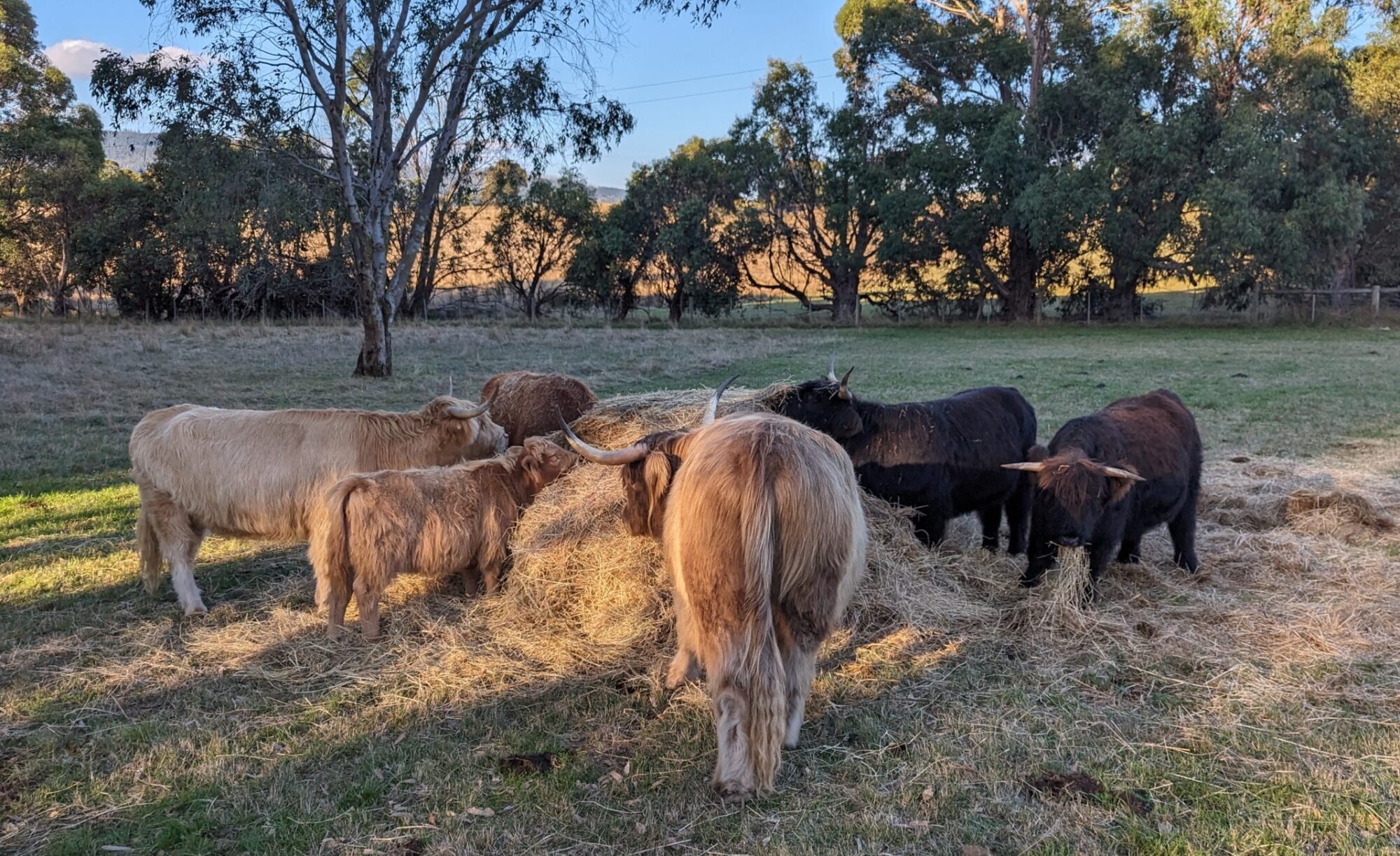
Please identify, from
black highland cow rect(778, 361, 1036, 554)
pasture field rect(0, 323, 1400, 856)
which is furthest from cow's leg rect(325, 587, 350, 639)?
black highland cow rect(778, 361, 1036, 554)

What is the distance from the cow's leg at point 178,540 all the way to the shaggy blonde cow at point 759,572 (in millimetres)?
3643

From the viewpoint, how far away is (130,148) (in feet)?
49.5

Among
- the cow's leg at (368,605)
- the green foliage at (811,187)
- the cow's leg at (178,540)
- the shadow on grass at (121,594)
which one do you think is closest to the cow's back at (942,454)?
the cow's leg at (368,605)

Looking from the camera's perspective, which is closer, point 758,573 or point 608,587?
point 758,573

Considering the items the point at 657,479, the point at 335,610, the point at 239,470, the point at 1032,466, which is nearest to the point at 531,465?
the point at 335,610

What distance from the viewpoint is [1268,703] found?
13.6ft

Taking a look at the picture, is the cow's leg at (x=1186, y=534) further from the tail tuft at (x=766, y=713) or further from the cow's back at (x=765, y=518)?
the tail tuft at (x=766, y=713)

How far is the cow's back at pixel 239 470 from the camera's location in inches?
224

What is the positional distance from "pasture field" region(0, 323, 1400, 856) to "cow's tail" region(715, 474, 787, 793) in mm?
214

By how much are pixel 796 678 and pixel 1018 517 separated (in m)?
3.67

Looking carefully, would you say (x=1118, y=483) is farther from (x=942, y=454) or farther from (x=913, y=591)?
(x=913, y=591)

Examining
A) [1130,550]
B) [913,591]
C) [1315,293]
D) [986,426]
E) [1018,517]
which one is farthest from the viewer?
[1315,293]

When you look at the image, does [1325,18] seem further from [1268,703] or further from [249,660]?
[249,660]

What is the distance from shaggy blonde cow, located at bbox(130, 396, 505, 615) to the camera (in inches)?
224
